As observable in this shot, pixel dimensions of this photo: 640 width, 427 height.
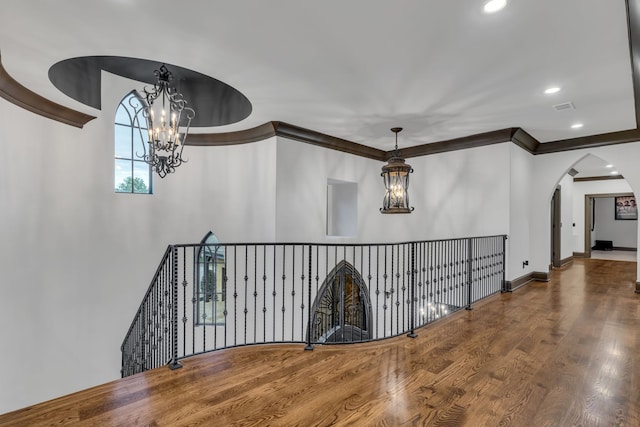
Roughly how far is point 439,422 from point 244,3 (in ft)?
10.1

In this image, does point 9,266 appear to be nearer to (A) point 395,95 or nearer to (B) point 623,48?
(A) point 395,95

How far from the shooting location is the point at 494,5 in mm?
2264

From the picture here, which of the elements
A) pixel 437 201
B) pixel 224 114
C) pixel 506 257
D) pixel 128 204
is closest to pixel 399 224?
pixel 437 201

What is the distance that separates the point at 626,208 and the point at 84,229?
16.9 meters

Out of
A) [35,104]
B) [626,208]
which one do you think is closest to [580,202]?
[626,208]

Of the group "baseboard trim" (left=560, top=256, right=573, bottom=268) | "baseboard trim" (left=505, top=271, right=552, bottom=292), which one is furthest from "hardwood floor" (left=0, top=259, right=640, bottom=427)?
"baseboard trim" (left=560, top=256, right=573, bottom=268)

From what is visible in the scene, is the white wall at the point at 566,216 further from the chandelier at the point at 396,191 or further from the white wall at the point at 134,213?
the chandelier at the point at 396,191

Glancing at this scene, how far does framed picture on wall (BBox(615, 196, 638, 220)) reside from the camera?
11898 millimetres

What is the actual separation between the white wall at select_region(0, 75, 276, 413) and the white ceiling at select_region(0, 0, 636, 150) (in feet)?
2.42

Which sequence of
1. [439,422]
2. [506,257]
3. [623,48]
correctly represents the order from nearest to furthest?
[439,422]
[623,48]
[506,257]

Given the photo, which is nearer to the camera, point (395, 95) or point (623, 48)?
point (623, 48)

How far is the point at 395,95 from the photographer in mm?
3934

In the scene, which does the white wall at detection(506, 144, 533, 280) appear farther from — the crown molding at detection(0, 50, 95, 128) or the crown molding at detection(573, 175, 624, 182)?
the crown molding at detection(0, 50, 95, 128)

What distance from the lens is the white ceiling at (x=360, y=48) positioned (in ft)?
7.68
